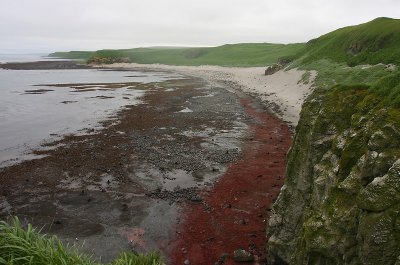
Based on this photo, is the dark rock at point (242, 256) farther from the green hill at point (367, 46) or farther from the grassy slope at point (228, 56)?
the grassy slope at point (228, 56)

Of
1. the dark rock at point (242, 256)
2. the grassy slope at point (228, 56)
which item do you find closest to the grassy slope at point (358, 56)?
the dark rock at point (242, 256)

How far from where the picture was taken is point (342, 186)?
821 centimetres

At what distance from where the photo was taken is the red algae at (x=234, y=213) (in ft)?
42.6

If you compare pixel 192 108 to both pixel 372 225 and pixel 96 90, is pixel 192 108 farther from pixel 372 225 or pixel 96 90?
pixel 372 225

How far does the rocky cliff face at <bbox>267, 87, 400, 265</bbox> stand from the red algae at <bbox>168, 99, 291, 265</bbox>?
1928 millimetres

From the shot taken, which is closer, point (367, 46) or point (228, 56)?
point (367, 46)

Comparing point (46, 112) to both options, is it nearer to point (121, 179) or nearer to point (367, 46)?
point (121, 179)

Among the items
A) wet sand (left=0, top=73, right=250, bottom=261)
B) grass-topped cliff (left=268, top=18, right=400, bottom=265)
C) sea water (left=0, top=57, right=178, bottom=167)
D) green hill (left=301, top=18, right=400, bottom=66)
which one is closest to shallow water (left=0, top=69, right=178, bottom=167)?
sea water (left=0, top=57, right=178, bottom=167)

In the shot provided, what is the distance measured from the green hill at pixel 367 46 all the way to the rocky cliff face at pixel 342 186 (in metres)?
30.3

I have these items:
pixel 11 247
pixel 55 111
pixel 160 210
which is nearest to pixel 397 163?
pixel 11 247

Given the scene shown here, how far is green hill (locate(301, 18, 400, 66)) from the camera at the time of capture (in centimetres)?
4091

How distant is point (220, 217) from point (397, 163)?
Answer: 31.7 ft

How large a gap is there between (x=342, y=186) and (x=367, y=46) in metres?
46.0

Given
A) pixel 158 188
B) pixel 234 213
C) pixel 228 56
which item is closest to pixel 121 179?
pixel 158 188
